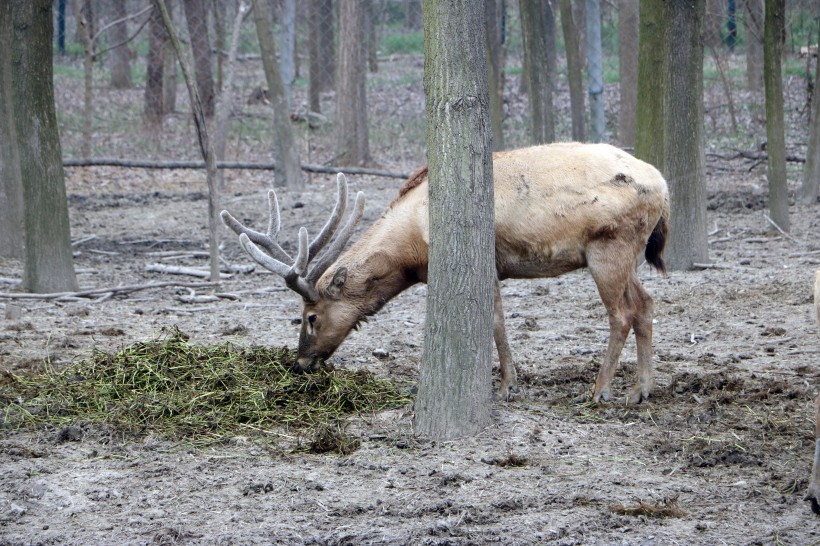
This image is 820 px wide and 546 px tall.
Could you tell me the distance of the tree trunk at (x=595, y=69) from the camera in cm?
1398

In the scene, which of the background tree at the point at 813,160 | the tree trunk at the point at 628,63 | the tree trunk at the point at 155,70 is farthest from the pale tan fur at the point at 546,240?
the tree trunk at the point at 155,70

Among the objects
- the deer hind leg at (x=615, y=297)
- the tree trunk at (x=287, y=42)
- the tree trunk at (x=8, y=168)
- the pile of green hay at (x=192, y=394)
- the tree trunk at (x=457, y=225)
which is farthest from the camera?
the tree trunk at (x=287, y=42)

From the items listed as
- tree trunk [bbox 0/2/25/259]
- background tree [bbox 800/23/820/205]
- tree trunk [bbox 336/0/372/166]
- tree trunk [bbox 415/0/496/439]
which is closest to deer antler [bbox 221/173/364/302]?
tree trunk [bbox 415/0/496/439]

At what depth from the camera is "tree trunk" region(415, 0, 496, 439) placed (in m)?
5.08

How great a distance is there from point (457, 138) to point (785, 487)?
232 cm

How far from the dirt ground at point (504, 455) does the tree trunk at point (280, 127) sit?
5.54m

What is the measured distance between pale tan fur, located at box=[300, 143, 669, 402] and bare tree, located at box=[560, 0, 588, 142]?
25.9ft

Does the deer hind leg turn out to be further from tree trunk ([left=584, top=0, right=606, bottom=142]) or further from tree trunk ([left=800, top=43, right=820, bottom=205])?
tree trunk ([left=584, top=0, right=606, bottom=142])

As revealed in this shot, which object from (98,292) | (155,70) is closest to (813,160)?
(98,292)

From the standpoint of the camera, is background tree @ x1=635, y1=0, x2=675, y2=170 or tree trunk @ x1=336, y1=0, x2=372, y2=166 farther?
tree trunk @ x1=336, y1=0, x2=372, y2=166

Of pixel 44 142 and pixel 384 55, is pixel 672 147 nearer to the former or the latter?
pixel 44 142

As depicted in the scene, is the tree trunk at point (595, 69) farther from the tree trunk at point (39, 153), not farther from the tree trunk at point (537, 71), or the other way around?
the tree trunk at point (39, 153)

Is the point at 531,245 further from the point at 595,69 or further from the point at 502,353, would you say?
the point at 595,69

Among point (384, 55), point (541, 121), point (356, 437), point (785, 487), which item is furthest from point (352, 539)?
point (384, 55)
